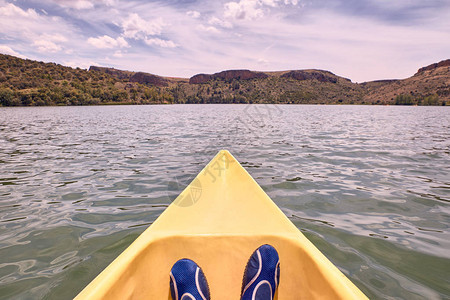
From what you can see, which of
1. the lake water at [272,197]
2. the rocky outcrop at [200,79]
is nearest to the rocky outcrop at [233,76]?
the rocky outcrop at [200,79]

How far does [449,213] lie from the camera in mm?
4113

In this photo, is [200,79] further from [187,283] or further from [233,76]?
[187,283]

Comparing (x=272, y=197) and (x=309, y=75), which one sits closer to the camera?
(x=272, y=197)

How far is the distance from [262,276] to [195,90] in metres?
167

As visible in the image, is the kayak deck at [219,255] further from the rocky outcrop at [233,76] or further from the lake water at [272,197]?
the rocky outcrop at [233,76]

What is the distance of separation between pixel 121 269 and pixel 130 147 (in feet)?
30.4

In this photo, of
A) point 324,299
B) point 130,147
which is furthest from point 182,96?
point 324,299

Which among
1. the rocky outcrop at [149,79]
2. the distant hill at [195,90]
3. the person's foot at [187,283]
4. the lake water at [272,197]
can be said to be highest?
the rocky outcrop at [149,79]

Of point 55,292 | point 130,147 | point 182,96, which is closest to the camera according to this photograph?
point 55,292

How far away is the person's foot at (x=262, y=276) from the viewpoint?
5.93 ft

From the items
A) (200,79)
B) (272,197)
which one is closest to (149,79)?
(200,79)

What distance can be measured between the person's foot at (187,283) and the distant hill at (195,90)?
7879cm

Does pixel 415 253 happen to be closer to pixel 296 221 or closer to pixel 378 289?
pixel 378 289

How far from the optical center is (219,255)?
218 centimetres
